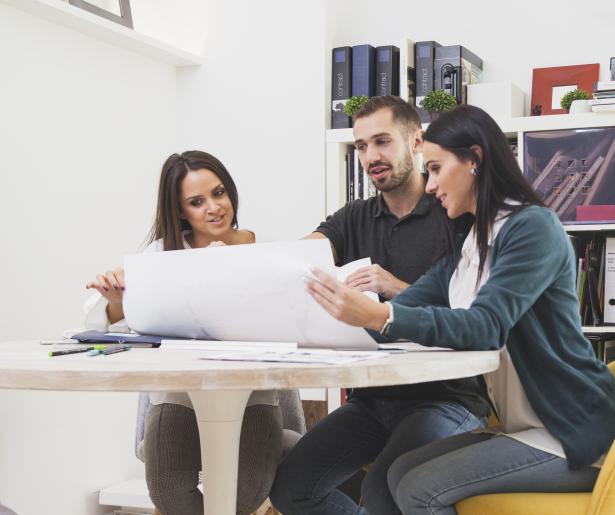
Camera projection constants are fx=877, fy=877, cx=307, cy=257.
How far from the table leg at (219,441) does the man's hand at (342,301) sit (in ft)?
1.02

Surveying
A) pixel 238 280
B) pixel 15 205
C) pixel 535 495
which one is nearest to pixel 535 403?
pixel 535 495

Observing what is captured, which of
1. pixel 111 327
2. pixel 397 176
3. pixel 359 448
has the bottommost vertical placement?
pixel 359 448

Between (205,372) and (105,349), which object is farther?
(105,349)

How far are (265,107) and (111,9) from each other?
0.71m

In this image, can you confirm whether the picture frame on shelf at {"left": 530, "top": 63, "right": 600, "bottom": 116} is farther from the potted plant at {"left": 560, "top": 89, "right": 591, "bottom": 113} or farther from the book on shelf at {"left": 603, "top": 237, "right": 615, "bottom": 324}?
the book on shelf at {"left": 603, "top": 237, "right": 615, "bottom": 324}

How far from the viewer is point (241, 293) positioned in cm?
148

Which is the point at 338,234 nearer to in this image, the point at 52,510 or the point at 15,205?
the point at 15,205

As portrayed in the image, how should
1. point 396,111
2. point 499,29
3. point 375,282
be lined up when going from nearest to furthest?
1. point 375,282
2. point 396,111
3. point 499,29

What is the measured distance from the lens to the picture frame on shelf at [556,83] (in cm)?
332

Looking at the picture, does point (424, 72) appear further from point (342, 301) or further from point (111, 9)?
point (342, 301)

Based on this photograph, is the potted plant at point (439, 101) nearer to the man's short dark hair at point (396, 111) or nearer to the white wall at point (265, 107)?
the white wall at point (265, 107)

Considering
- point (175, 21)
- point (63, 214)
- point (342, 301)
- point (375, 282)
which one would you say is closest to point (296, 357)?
point (342, 301)

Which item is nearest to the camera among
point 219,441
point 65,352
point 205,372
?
point 205,372

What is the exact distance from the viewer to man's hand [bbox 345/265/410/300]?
72.2 inches
